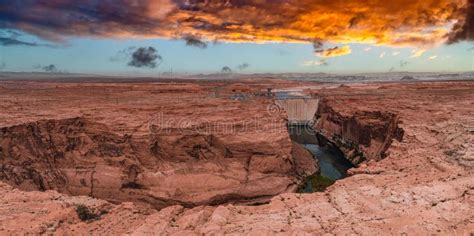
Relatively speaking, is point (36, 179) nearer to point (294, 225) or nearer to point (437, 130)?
point (294, 225)

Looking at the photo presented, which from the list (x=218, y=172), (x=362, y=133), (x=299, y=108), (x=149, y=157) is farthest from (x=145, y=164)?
(x=299, y=108)

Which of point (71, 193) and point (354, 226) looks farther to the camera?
point (71, 193)

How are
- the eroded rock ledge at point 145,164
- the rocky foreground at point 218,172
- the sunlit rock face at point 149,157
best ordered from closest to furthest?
the rocky foreground at point 218,172 → the eroded rock ledge at point 145,164 → the sunlit rock face at point 149,157

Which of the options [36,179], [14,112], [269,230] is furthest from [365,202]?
[14,112]

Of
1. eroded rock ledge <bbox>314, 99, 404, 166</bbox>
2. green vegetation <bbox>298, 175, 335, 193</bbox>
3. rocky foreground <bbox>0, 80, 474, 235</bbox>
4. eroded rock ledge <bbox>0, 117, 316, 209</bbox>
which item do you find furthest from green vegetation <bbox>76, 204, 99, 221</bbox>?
eroded rock ledge <bbox>314, 99, 404, 166</bbox>

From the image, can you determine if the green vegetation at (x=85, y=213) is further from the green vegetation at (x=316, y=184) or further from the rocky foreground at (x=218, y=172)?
the green vegetation at (x=316, y=184)

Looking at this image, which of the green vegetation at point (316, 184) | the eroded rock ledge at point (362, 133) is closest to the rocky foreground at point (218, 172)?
the eroded rock ledge at point (362, 133)

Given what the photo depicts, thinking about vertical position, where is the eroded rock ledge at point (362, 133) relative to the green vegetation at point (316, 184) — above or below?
above

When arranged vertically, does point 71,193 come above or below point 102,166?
below
